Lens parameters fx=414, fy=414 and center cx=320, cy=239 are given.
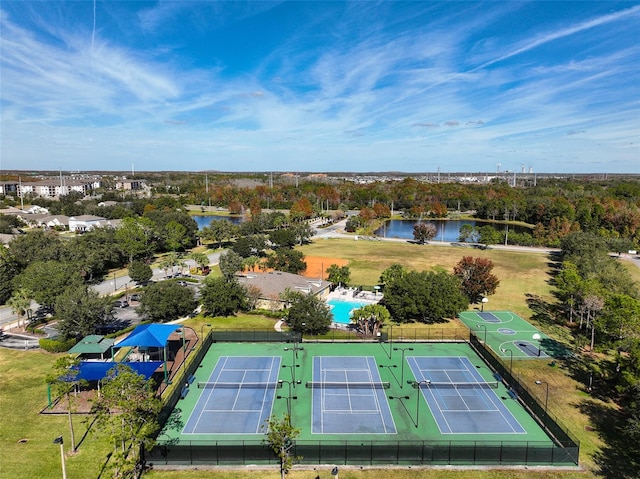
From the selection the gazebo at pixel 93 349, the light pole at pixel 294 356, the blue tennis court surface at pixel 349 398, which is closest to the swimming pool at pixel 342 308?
the light pole at pixel 294 356

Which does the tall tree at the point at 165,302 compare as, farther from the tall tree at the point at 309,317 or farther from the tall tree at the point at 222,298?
the tall tree at the point at 309,317

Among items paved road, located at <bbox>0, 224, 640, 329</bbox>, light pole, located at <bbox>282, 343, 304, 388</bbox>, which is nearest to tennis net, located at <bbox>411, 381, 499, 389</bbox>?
light pole, located at <bbox>282, 343, 304, 388</bbox>

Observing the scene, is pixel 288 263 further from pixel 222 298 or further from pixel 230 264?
pixel 222 298

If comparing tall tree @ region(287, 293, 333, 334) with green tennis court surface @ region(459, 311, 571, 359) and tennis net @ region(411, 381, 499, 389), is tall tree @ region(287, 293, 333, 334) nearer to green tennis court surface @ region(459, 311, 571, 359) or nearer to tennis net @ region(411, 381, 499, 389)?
tennis net @ region(411, 381, 499, 389)

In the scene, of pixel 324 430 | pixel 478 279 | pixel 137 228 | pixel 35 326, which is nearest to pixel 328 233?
pixel 137 228

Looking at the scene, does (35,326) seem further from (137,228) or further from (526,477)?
(526,477)

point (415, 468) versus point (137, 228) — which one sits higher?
point (137, 228)
